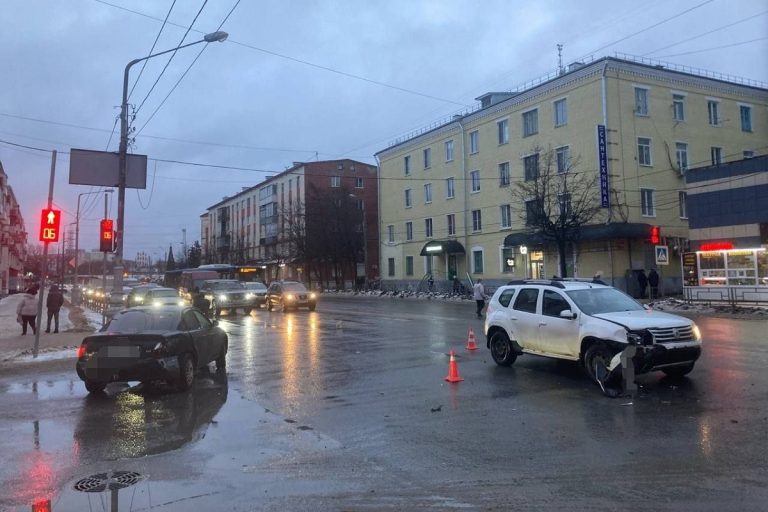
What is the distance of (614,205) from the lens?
34688mm

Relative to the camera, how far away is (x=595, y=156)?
Result: 3538cm

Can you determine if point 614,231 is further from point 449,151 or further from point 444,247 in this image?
point 449,151

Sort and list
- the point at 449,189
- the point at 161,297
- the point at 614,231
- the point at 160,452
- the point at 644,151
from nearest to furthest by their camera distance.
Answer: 1. the point at 160,452
2. the point at 161,297
3. the point at 614,231
4. the point at 644,151
5. the point at 449,189

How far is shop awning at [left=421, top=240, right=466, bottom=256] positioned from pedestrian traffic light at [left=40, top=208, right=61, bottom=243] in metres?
35.2

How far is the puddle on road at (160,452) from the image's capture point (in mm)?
5184

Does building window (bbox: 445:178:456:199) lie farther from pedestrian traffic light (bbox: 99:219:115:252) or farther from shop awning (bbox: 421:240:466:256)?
pedestrian traffic light (bbox: 99:219:115:252)

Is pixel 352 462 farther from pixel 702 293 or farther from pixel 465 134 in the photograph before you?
pixel 465 134

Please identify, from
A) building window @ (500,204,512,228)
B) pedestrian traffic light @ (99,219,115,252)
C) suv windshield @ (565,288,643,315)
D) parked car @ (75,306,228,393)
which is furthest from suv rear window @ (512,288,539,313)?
building window @ (500,204,512,228)

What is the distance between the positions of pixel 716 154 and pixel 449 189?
19.3 metres

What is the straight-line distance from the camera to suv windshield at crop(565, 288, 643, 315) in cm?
1005

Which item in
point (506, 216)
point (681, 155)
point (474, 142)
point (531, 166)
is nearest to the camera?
point (681, 155)

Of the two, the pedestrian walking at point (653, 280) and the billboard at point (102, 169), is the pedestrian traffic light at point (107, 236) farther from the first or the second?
the pedestrian walking at point (653, 280)

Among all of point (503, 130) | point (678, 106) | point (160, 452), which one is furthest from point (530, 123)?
point (160, 452)

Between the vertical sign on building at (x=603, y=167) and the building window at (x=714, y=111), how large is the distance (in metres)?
10.4
